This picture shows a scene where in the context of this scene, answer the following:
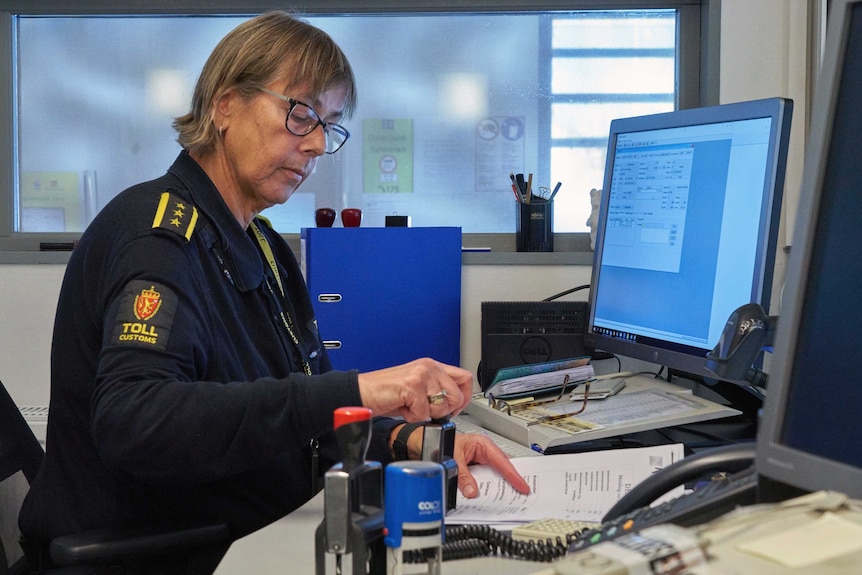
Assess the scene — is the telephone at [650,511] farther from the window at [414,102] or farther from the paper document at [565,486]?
the window at [414,102]

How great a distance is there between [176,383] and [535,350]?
102cm

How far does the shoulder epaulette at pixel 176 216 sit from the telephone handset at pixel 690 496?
0.67 meters

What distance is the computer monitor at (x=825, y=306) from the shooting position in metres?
0.62

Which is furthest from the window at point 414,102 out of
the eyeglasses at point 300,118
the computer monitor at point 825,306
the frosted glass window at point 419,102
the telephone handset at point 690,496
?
the computer monitor at point 825,306

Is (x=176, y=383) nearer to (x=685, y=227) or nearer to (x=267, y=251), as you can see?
(x=267, y=251)

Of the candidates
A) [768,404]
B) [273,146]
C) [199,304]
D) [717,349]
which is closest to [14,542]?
[199,304]

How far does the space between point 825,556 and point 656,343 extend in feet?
3.84

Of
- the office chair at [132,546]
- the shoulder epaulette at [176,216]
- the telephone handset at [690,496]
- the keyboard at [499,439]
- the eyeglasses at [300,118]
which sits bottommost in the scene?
the office chair at [132,546]

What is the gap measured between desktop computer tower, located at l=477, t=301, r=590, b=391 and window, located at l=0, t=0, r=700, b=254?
1.59ft

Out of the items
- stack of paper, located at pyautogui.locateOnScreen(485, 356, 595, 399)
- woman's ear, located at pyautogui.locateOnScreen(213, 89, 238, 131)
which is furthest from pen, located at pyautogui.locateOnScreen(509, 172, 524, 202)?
woman's ear, located at pyautogui.locateOnScreen(213, 89, 238, 131)

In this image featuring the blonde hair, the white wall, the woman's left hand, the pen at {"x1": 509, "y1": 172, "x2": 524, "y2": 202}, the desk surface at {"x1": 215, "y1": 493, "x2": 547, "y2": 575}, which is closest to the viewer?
the desk surface at {"x1": 215, "y1": 493, "x2": 547, "y2": 575}

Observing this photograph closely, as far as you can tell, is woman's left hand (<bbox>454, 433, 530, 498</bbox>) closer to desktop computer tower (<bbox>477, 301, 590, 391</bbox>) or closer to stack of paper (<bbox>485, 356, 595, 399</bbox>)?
stack of paper (<bbox>485, 356, 595, 399</bbox>)

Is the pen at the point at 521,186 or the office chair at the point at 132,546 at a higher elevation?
the pen at the point at 521,186

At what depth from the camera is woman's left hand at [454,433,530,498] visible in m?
1.15
